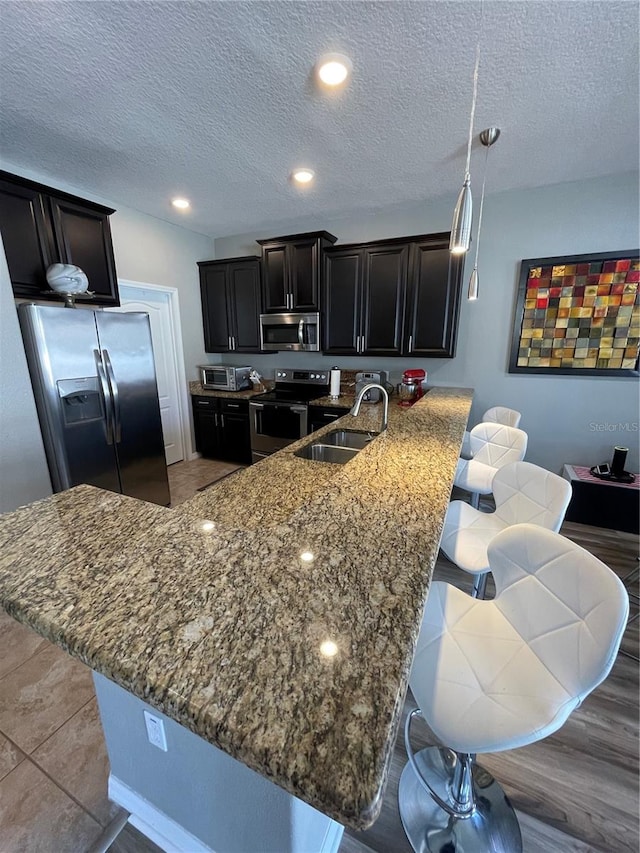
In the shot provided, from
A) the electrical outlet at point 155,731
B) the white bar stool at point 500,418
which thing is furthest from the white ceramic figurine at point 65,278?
the white bar stool at point 500,418

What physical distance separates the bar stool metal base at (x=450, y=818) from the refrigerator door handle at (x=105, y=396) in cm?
270

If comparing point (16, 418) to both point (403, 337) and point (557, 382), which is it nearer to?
point (403, 337)

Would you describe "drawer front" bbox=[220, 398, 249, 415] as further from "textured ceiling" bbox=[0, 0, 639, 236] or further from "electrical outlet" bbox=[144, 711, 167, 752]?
"electrical outlet" bbox=[144, 711, 167, 752]

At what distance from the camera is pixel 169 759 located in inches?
35.8

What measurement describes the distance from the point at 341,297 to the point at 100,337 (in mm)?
2212

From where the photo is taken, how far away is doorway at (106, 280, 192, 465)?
12.5 ft

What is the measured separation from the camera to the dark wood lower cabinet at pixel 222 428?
161 inches

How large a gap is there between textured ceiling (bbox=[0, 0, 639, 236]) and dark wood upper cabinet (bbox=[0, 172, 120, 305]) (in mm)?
269

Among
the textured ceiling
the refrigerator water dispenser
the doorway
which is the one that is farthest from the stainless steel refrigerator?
the textured ceiling

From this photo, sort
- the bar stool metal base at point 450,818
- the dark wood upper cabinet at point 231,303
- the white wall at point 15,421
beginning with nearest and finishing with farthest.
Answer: the bar stool metal base at point 450,818 < the white wall at point 15,421 < the dark wood upper cabinet at point 231,303

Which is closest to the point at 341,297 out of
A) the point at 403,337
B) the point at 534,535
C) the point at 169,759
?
the point at 403,337

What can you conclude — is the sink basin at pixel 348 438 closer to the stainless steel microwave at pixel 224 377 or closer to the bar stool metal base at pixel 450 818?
the bar stool metal base at pixel 450 818

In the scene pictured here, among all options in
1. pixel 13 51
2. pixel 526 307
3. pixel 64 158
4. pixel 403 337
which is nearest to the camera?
pixel 13 51

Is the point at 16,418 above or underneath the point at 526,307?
underneath
